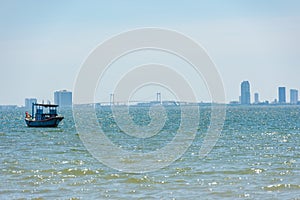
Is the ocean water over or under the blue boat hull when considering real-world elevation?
under

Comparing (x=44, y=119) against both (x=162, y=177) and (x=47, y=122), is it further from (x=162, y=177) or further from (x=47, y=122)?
(x=162, y=177)

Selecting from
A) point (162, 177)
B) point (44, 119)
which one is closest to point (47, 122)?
point (44, 119)

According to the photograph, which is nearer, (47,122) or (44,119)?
(47,122)

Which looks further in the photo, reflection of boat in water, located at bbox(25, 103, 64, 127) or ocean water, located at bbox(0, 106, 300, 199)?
reflection of boat in water, located at bbox(25, 103, 64, 127)

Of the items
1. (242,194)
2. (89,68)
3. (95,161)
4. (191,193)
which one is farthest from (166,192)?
(89,68)

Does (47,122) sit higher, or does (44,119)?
(44,119)

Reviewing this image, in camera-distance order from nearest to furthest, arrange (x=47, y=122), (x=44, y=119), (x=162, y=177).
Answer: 1. (x=162, y=177)
2. (x=47, y=122)
3. (x=44, y=119)

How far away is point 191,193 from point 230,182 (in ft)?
9.75

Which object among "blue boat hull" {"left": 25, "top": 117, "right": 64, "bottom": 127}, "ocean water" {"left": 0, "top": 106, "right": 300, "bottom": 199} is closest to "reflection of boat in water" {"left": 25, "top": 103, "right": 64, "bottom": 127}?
"blue boat hull" {"left": 25, "top": 117, "right": 64, "bottom": 127}

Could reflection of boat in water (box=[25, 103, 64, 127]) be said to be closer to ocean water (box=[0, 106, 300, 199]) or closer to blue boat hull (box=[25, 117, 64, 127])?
blue boat hull (box=[25, 117, 64, 127])

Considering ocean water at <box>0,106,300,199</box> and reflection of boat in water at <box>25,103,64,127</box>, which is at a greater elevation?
reflection of boat in water at <box>25,103,64,127</box>

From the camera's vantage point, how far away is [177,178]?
93.5 ft

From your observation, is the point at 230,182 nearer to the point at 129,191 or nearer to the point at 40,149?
the point at 129,191

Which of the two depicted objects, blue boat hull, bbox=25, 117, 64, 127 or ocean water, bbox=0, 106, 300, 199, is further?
blue boat hull, bbox=25, 117, 64, 127
